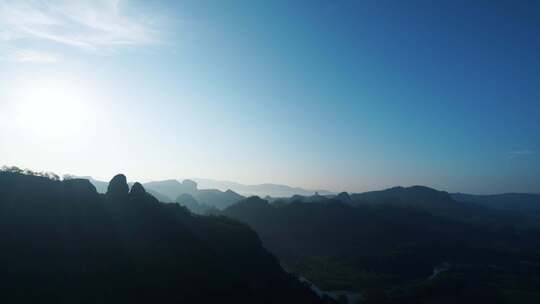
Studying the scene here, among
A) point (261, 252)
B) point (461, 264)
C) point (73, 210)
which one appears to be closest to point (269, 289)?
point (261, 252)

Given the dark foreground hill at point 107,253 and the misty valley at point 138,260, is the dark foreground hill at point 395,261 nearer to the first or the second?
the misty valley at point 138,260

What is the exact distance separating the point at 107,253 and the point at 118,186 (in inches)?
732

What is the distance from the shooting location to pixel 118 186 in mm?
62688

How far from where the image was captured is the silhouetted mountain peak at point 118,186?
203 ft

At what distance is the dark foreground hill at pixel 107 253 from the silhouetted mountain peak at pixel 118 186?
16 centimetres

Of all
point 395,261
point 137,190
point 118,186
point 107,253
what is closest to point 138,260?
point 107,253

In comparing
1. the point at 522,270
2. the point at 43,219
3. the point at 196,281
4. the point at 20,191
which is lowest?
the point at 522,270

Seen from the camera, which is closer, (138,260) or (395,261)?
(138,260)

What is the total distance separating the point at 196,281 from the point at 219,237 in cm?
2338

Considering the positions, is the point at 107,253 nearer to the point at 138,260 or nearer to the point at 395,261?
the point at 138,260

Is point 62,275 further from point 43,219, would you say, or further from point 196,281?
point 196,281

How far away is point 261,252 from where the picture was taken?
7894 centimetres

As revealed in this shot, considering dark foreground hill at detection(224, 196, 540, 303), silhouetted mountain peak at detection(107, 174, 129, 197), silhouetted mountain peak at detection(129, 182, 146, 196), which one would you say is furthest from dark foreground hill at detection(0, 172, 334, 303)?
dark foreground hill at detection(224, 196, 540, 303)

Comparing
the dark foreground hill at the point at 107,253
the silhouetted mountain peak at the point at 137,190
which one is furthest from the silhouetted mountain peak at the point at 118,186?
the silhouetted mountain peak at the point at 137,190
